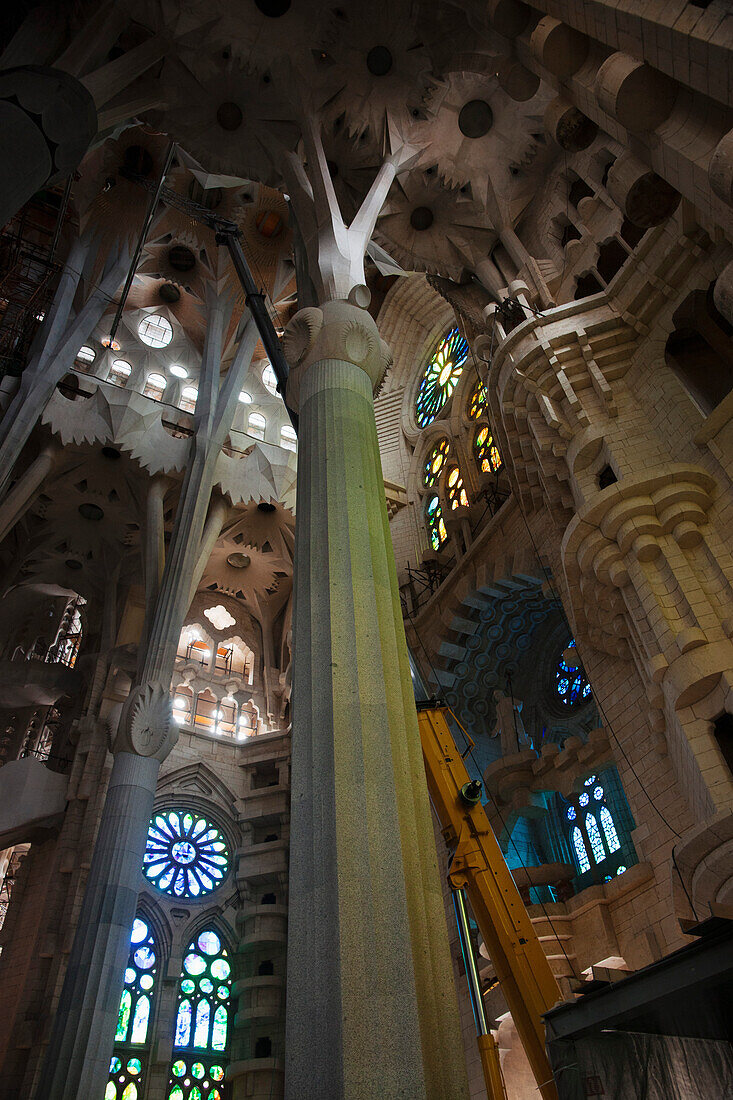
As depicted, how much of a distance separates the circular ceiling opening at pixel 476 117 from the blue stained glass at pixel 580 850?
1089 centimetres

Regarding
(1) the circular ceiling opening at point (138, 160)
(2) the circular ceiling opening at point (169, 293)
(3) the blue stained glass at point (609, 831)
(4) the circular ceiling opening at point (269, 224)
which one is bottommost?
(3) the blue stained glass at point (609, 831)

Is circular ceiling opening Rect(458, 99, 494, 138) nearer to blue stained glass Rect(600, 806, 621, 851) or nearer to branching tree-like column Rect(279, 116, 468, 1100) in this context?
branching tree-like column Rect(279, 116, 468, 1100)

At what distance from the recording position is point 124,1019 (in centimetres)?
1300

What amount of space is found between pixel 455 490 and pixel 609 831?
7.55 metres

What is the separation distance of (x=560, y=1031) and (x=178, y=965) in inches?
429

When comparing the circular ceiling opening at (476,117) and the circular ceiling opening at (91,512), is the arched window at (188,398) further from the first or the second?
the circular ceiling opening at (476,117)

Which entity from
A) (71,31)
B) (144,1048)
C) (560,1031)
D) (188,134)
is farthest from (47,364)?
(560,1031)

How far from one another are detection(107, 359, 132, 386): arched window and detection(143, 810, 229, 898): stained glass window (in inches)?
388

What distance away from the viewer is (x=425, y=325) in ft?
66.3

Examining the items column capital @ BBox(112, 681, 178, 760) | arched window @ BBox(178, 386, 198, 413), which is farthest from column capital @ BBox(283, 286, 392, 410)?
arched window @ BBox(178, 386, 198, 413)

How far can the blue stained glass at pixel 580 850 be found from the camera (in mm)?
11659

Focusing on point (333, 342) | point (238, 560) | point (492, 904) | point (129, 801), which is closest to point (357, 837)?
point (492, 904)

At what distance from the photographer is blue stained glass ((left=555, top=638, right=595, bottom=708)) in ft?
42.1

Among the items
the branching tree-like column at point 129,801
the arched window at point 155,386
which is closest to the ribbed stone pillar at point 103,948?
the branching tree-like column at point 129,801
